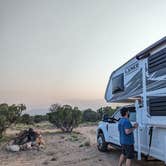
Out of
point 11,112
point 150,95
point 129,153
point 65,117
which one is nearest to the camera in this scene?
point 150,95

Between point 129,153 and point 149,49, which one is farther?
point 129,153

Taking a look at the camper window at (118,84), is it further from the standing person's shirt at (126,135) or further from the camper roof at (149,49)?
the standing person's shirt at (126,135)

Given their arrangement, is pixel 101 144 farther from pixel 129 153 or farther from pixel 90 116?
pixel 90 116

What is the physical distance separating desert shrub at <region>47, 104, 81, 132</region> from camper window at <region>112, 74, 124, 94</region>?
1332cm

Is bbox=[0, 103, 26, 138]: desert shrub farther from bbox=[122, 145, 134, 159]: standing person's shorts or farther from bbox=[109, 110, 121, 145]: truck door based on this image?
bbox=[122, 145, 134, 159]: standing person's shorts

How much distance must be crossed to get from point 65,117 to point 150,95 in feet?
54.9

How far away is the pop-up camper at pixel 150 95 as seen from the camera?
7.01m

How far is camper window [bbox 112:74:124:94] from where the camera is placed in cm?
1002

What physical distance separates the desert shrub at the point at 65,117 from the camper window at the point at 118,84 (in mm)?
13324

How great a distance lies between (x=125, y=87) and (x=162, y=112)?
276cm

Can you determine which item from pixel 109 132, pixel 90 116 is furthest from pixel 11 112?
pixel 90 116

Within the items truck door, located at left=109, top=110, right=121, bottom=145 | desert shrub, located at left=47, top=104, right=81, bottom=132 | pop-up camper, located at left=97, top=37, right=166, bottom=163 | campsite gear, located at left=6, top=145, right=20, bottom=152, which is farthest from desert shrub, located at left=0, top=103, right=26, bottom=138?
pop-up camper, located at left=97, top=37, right=166, bottom=163

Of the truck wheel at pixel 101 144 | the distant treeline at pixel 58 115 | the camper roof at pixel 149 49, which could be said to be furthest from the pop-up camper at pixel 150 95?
the distant treeline at pixel 58 115

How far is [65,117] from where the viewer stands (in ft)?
78.2
